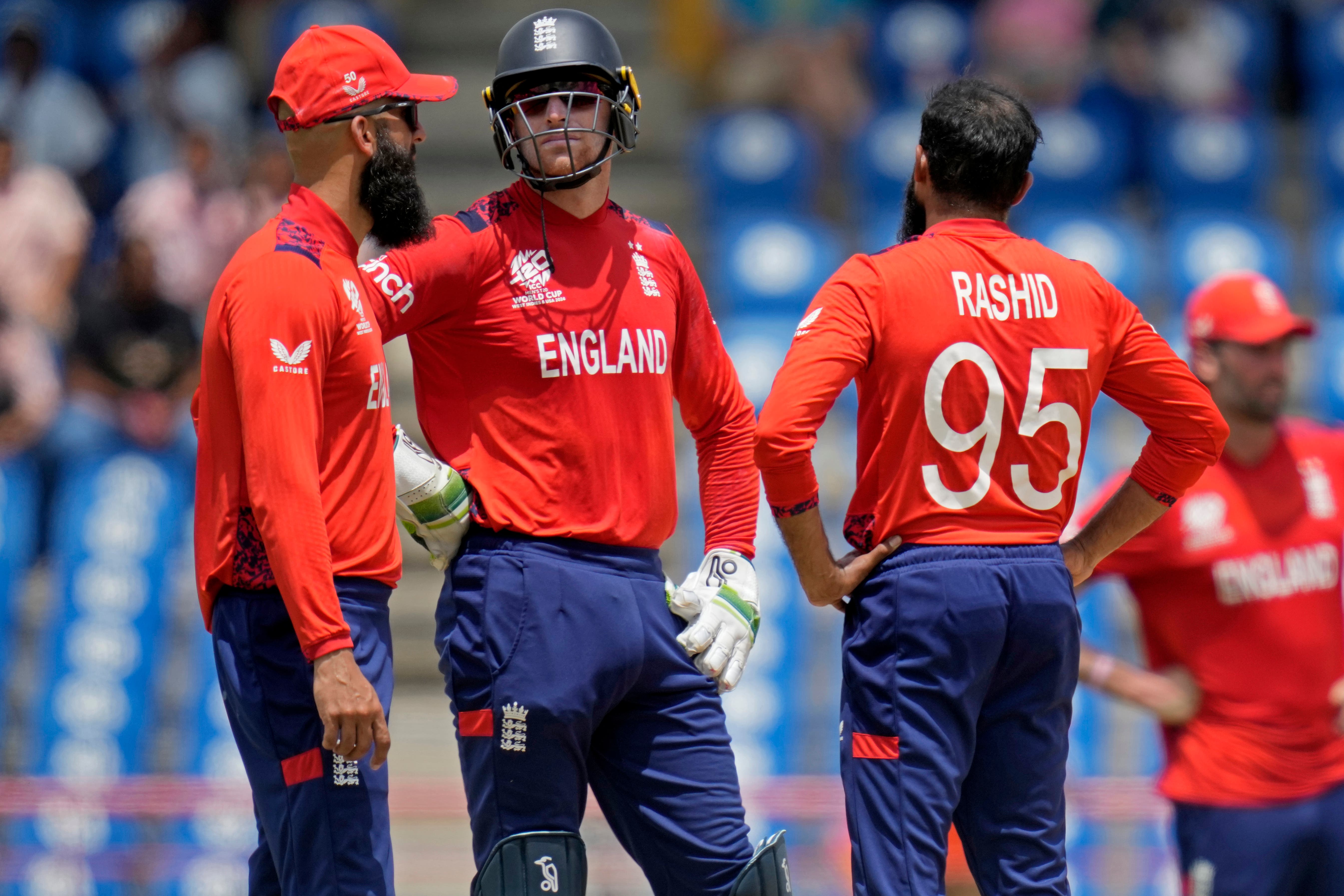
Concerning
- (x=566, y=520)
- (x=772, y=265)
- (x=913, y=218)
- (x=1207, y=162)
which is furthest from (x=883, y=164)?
(x=566, y=520)

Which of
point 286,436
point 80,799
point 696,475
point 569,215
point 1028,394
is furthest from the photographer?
point 696,475

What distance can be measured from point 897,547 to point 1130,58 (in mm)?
7735

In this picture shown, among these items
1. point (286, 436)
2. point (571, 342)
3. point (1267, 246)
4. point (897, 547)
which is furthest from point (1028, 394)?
point (1267, 246)

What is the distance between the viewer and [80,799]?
17.9ft

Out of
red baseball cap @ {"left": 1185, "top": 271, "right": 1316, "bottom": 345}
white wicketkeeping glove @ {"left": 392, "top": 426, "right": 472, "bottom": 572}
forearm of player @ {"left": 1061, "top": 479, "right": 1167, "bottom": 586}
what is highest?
red baseball cap @ {"left": 1185, "top": 271, "right": 1316, "bottom": 345}

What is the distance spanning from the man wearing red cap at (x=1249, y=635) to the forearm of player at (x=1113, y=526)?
0.59 meters

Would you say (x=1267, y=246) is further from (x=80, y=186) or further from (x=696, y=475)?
(x=80, y=186)

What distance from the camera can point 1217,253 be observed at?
9.20 meters

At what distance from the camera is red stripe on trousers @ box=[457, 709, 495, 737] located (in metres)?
3.52

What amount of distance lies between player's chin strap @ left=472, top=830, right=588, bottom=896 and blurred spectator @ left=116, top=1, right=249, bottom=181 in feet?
22.6

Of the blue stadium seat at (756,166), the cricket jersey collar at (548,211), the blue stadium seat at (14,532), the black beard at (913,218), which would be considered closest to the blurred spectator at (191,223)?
the blue stadium seat at (14,532)

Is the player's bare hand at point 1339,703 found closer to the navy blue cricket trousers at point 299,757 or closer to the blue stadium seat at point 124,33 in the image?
the navy blue cricket trousers at point 299,757

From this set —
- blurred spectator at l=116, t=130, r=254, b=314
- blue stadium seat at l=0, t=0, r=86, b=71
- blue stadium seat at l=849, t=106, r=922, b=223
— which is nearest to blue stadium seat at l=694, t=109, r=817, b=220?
blue stadium seat at l=849, t=106, r=922, b=223

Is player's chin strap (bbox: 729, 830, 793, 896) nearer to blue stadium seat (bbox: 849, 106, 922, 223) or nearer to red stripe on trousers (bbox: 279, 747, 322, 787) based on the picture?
red stripe on trousers (bbox: 279, 747, 322, 787)
